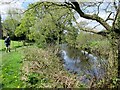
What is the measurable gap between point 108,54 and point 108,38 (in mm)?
616

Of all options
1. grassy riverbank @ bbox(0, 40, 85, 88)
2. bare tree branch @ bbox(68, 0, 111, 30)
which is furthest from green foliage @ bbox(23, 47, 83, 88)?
bare tree branch @ bbox(68, 0, 111, 30)

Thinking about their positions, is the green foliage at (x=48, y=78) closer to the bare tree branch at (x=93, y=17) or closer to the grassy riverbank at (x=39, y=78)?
the grassy riverbank at (x=39, y=78)

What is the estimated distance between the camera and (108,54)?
9.70m

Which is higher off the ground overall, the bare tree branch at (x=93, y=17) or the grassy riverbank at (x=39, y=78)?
the bare tree branch at (x=93, y=17)

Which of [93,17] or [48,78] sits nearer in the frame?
[93,17]

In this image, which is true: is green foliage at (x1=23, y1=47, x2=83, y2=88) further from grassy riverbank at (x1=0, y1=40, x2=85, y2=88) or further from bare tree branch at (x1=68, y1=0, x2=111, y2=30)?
bare tree branch at (x1=68, y1=0, x2=111, y2=30)

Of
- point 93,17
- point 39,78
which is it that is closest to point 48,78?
point 39,78

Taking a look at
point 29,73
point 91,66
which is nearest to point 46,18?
point 29,73

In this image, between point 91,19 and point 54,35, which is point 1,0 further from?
point 54,35

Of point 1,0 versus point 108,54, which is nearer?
point 108,54

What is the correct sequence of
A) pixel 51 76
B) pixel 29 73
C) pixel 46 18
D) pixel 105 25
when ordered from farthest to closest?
pixel 46 18 < pixel 29 73 < pixel 51 76 < pixel 105 25

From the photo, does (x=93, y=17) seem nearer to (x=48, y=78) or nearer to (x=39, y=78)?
(x=48, y=78)

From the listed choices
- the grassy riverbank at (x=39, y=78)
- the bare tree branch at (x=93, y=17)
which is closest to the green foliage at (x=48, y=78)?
the grassy riverbank at (x=39, y=78)

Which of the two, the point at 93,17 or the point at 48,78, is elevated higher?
the point at 93,17
